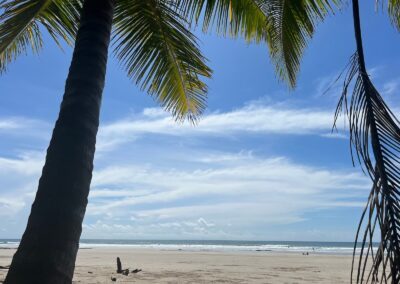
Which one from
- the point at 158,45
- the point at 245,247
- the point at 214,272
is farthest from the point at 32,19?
the point at 245,247

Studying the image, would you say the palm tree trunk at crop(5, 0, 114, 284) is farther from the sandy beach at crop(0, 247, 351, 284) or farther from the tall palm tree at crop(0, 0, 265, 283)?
the sandy beach at crop(0, 247, 351, 284)

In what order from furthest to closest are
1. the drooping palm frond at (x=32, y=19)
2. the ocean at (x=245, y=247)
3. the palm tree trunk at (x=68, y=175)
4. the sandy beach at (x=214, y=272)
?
the ocean at (x=245, y=247)
the sandy beach at (x=214, y=272)
the drooping palm frond at (x=32, y=19)
the palm tree trunk at (x=68, y=175)

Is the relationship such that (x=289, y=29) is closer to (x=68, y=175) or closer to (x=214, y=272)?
(x=68, y=175)

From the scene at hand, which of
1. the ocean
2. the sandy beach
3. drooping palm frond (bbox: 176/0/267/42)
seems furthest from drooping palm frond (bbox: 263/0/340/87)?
the ocean

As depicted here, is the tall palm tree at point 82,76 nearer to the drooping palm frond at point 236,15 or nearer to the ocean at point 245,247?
the drooping palm frond at point 236,15

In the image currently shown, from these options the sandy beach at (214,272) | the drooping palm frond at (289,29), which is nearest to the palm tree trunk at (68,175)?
the drooping palm frond at (289,29)

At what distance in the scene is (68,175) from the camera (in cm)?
291

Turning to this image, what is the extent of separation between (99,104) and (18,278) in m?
1.44

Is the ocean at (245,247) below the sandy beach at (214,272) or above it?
above

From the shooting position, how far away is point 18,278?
2535 millimetres

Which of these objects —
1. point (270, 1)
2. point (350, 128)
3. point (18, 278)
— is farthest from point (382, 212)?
point (270, 1)

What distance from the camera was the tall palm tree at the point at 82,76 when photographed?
268 centimetres

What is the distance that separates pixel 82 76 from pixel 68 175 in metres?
0.87

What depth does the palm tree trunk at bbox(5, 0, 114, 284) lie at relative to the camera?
8.53 feet
